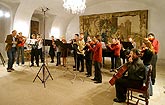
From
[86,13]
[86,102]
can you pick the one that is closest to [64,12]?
[86,13]

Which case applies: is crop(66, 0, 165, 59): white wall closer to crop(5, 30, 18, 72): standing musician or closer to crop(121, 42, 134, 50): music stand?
crop(121, 42, 134, 50): music stand

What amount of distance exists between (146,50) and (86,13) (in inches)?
369

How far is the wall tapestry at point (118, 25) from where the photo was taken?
10859 mm

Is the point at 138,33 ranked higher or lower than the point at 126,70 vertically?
higher

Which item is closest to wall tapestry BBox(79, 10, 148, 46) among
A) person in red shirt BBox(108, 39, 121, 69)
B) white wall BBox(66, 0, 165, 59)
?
white wall BBox(66, 0, 165, 59)

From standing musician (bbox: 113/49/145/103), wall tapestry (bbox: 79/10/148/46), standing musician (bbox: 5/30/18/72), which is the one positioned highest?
wall tapestry (bbox: 79/10/148/46)

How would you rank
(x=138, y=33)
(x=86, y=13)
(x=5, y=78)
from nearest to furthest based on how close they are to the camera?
(x=5, y=78), (x=138, y=33), (x=86, y=13)

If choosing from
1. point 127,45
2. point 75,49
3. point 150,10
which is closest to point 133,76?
point 75,49

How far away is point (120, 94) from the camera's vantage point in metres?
3.94

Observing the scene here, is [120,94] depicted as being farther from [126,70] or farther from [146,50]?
[146,50]

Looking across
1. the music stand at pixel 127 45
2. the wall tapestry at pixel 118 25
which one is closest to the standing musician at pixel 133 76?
the music stand at pixel 127 45

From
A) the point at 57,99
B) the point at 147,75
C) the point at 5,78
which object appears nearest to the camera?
the point at 147,75

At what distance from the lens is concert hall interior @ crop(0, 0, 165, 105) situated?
4.43 meters

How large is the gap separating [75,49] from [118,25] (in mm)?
5621
